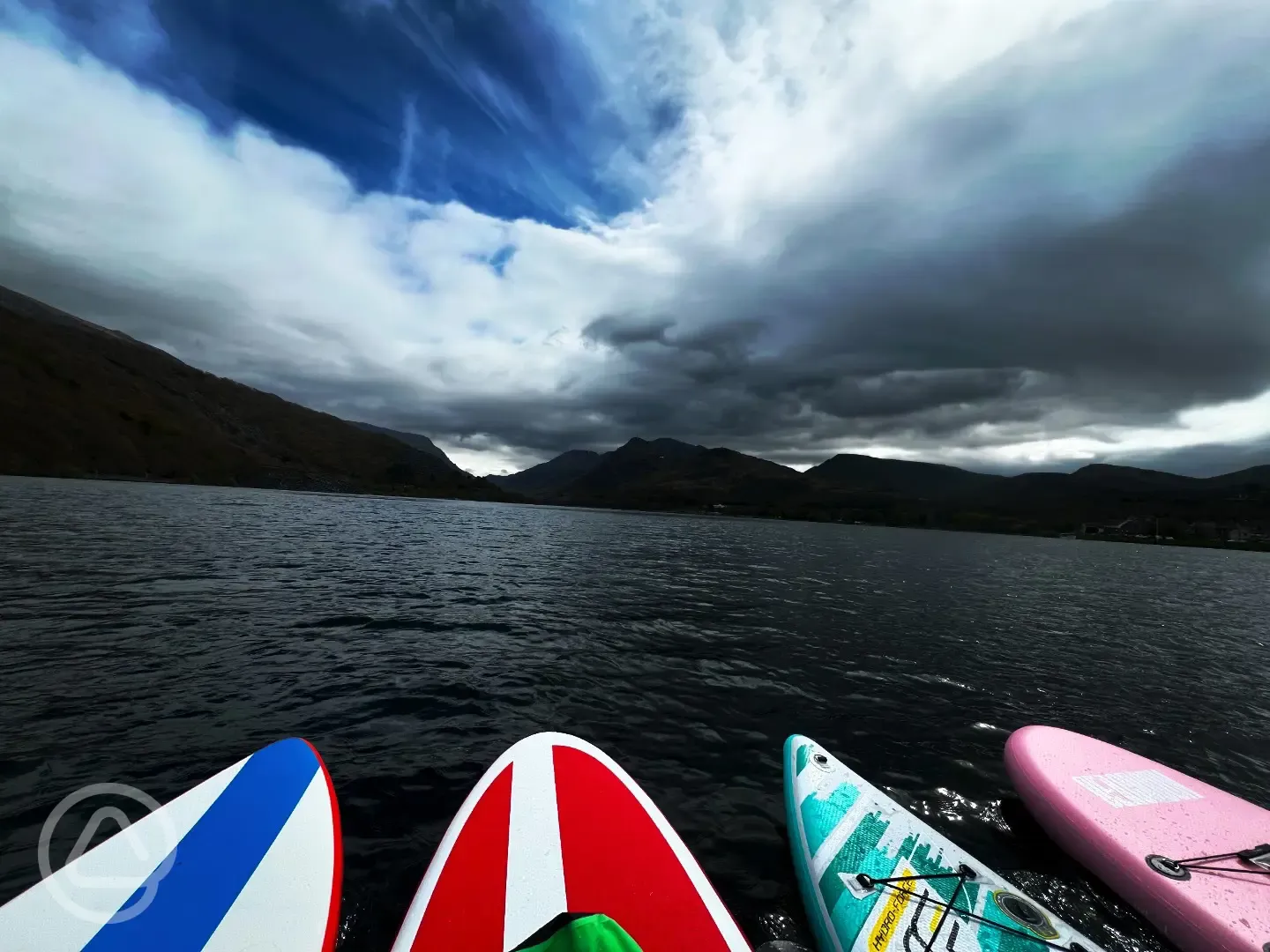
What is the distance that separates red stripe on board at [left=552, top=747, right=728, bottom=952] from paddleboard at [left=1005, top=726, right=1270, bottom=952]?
647cm

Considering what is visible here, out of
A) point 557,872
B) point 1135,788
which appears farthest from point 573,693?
point 1135,788

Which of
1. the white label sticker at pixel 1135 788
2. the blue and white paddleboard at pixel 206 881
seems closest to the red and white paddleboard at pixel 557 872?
the blue and white paddleboard at pixel 206 881

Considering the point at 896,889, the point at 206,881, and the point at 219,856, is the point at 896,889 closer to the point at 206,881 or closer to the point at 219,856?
the point at 206,881

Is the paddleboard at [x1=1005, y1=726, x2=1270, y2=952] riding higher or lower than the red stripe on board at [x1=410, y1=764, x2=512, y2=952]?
lower

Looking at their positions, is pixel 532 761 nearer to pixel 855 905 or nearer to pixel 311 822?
pixel 311 822

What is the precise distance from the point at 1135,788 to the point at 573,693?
37.8 ft

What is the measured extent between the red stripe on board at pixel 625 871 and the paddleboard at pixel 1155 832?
21.2ft

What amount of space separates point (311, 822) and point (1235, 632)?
45.8 meters

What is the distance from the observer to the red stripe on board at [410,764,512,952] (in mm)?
5098

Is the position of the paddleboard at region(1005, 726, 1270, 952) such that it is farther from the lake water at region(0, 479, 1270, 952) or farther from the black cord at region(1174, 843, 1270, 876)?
the lake water at region(0, 479, 1270, 952)

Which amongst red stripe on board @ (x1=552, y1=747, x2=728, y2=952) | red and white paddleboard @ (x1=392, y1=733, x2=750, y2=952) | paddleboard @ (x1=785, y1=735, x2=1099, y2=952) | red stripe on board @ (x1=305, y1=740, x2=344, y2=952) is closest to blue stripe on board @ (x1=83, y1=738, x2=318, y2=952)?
red stripe on board @ (x1=305, y1=740, x2=344, y2=952)

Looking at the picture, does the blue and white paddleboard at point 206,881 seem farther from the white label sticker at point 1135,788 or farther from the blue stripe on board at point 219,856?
the white label sticker at point 1135,788

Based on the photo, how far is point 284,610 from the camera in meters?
19.3

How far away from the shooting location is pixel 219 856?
596cm
